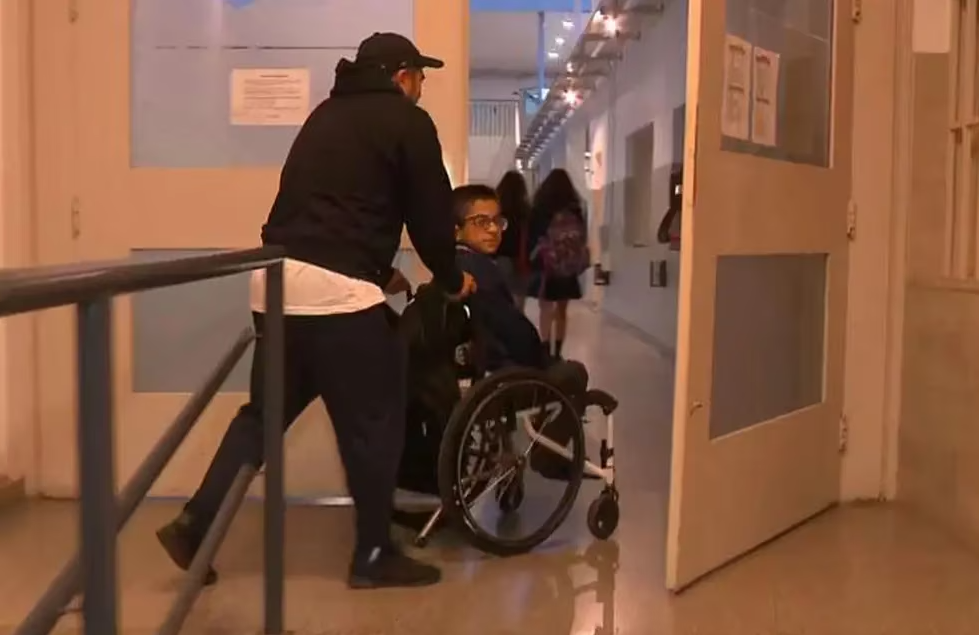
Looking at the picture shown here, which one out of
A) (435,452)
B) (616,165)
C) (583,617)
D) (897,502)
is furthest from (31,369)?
Answer: (616,165)

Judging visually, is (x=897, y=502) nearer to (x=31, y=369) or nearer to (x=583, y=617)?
(x=583, y=617)

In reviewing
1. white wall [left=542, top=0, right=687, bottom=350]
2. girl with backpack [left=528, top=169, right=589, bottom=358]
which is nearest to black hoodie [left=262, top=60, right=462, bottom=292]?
girl with backpack [left=528, top=169, right=589, bottom=358]

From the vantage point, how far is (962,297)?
3242mm

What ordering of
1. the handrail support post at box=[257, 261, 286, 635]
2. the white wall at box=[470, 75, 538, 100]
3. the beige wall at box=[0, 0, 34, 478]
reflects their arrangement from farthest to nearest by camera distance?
the white wall at box=[470, 75, 538, 100] < the beige wall at box=[0, 0, 34, 478] < the handrail support post at box=[257, 261, 286, 635]

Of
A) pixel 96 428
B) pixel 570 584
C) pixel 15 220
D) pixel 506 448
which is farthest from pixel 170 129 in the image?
pixel 96 428

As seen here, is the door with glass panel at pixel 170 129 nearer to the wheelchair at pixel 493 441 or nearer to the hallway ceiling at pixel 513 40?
the wheelchair at pixel 493 441

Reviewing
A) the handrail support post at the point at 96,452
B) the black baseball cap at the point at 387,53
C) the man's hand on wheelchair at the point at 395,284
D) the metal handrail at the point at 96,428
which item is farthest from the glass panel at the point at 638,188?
the handrail support post at the point at 96,452

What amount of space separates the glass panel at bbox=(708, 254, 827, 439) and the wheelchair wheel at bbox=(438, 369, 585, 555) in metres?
0.43

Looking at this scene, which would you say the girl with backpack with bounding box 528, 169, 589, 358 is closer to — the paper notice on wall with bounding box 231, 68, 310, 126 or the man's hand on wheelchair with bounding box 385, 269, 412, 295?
the paper notice on wall with bounding box 231, 68, 310, 126

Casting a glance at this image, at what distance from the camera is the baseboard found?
138 inches

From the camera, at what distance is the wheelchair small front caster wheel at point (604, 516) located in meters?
3.20

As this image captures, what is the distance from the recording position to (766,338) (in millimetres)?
3264

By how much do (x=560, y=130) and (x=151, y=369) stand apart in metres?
14.0

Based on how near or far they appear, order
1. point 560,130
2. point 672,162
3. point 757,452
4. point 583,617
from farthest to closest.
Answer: point 560,130, point 672,162, point 757,452, point 583,617
